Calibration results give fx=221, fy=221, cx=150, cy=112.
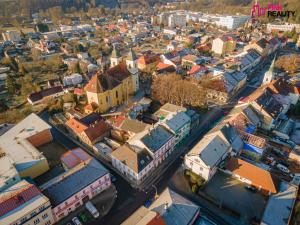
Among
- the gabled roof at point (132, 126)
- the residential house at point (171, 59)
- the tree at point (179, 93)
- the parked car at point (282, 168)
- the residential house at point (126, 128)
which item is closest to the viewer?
the parked car at point (282, 168)

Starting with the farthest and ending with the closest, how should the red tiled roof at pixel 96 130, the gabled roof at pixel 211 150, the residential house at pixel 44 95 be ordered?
the residential house at pixel 44 95 < the red tiled roof at pixel 96 130 < the gabled roof at pixel 211 150

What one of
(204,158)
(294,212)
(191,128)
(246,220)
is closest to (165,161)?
(204,158)

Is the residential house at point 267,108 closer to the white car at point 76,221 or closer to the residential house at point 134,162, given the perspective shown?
the residential house at point 134,162

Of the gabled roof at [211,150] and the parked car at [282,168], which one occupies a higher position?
the gabled roof at [211,150]

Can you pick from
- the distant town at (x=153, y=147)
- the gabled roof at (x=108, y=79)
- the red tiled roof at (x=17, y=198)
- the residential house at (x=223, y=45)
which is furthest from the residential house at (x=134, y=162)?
the residential house at (x=223, y=45)

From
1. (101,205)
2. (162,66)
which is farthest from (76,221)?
(162,66)

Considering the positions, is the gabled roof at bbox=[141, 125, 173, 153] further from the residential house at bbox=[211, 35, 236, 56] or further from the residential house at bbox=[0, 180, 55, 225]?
the residential house at bbox=[211, 35, 236, 56]

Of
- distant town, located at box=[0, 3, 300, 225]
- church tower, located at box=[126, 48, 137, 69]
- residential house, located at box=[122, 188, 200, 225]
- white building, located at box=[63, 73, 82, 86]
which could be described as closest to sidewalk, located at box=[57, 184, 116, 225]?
distant town, located at box=[0, 3, 300, 225]

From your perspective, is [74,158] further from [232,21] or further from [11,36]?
[232,21]
